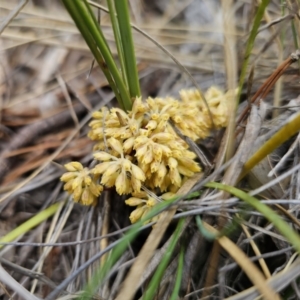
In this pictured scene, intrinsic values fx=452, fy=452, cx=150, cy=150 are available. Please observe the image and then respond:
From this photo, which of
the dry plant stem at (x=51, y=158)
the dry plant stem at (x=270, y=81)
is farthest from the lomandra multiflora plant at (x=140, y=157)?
the dry plant stem at (x=51, y=158)

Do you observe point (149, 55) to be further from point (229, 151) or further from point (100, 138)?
point (229, 151)

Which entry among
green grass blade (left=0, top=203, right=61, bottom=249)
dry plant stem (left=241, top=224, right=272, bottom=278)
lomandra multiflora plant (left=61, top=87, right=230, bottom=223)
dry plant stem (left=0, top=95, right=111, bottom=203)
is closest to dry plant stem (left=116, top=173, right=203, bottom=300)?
lomandra multiflora plant (left=61, top=87, right=230, bottom=223)

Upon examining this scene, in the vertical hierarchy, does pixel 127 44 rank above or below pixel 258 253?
above

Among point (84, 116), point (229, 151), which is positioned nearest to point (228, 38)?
point (229, 151)

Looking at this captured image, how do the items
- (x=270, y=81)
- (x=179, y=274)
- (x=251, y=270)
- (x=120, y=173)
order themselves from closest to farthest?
(x=251, y=270)
(x=179, y=274)
(x=120, y=173)
(x=270, y=81)

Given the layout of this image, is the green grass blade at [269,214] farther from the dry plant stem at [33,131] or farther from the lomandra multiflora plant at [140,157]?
the dry plant stem at [33,131]

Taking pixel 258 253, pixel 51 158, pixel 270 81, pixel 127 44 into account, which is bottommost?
pixel 258 253

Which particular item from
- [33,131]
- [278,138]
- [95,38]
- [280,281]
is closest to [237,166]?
[278,138]

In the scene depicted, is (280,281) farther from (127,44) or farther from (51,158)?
(51,158)
